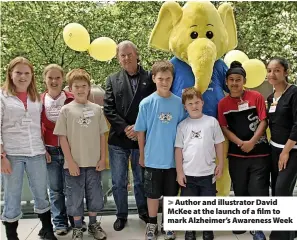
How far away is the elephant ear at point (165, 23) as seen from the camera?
3441mm

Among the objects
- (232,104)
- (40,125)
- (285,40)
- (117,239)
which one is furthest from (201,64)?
(285,40)

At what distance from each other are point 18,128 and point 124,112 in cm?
91

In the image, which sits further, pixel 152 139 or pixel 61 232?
pixel 61 232

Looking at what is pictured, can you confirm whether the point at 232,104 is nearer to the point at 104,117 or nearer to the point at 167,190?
the point at 167,190

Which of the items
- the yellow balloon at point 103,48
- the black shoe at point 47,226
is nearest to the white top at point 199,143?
the black shoe at point 47,226

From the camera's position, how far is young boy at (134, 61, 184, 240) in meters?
3.10

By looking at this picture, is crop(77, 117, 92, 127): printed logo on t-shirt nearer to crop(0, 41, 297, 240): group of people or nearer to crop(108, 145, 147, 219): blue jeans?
crop(0, 41, 297, 240): group of people

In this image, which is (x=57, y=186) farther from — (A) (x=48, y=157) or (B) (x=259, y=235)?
(B) (x=259, y=235)

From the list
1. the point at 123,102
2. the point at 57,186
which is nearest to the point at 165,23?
the point at 123,102

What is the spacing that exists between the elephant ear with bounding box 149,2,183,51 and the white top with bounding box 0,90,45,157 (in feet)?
4.34

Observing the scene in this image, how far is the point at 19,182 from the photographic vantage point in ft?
9.98

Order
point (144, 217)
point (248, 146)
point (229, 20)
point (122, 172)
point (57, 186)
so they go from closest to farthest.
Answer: point (248, 146)
point (57, 186)
point (122, 172)
point (144, 217)
point (229, 20)

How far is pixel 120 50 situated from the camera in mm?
3408

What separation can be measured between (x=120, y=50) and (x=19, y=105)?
101cm
